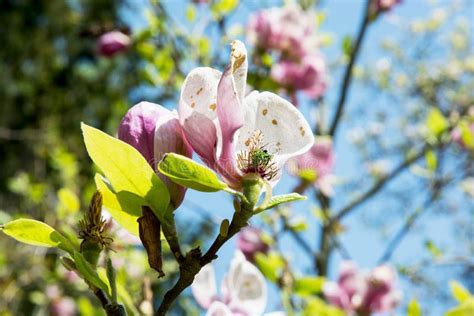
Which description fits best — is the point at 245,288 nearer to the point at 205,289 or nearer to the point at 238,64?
the point at 205,289

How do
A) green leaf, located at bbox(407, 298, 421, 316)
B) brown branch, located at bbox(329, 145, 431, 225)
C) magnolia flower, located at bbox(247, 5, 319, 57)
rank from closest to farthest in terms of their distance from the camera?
green leaf, located at bbox(407, 298, 421, 316) < magnolia flower, located at bbox(247, 5, 319, 57) < brown branch, located at bbox(329, 145, 431, 225)

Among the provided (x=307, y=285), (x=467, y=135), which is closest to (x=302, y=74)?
(x=467, y=135)

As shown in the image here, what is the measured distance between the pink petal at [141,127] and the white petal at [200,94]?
3 centimetres

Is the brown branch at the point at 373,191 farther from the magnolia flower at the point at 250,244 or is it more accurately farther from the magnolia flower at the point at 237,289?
the magnolia flower at the point at 237,289

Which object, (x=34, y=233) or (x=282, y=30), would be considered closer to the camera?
(x=34, y=233)

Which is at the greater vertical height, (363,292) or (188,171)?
(188,171)

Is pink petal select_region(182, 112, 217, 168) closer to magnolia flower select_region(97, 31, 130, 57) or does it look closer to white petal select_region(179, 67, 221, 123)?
white petal select_region(179, 67, 221, 123)

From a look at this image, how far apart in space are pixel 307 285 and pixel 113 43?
969 mm

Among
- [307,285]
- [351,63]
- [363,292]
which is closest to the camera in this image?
[307,285]

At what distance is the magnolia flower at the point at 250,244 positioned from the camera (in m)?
1.63

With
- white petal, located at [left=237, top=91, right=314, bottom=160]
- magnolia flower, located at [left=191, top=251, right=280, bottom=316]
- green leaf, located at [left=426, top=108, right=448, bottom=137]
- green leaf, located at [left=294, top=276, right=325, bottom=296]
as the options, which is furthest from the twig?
white petal, located at [left=237, top=91, right=314, bottom=160]

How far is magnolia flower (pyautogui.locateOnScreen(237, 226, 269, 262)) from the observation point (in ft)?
5.35

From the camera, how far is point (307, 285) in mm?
1251

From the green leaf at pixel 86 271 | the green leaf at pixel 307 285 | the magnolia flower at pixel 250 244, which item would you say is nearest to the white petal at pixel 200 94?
the green leaf at pixel 86 271
